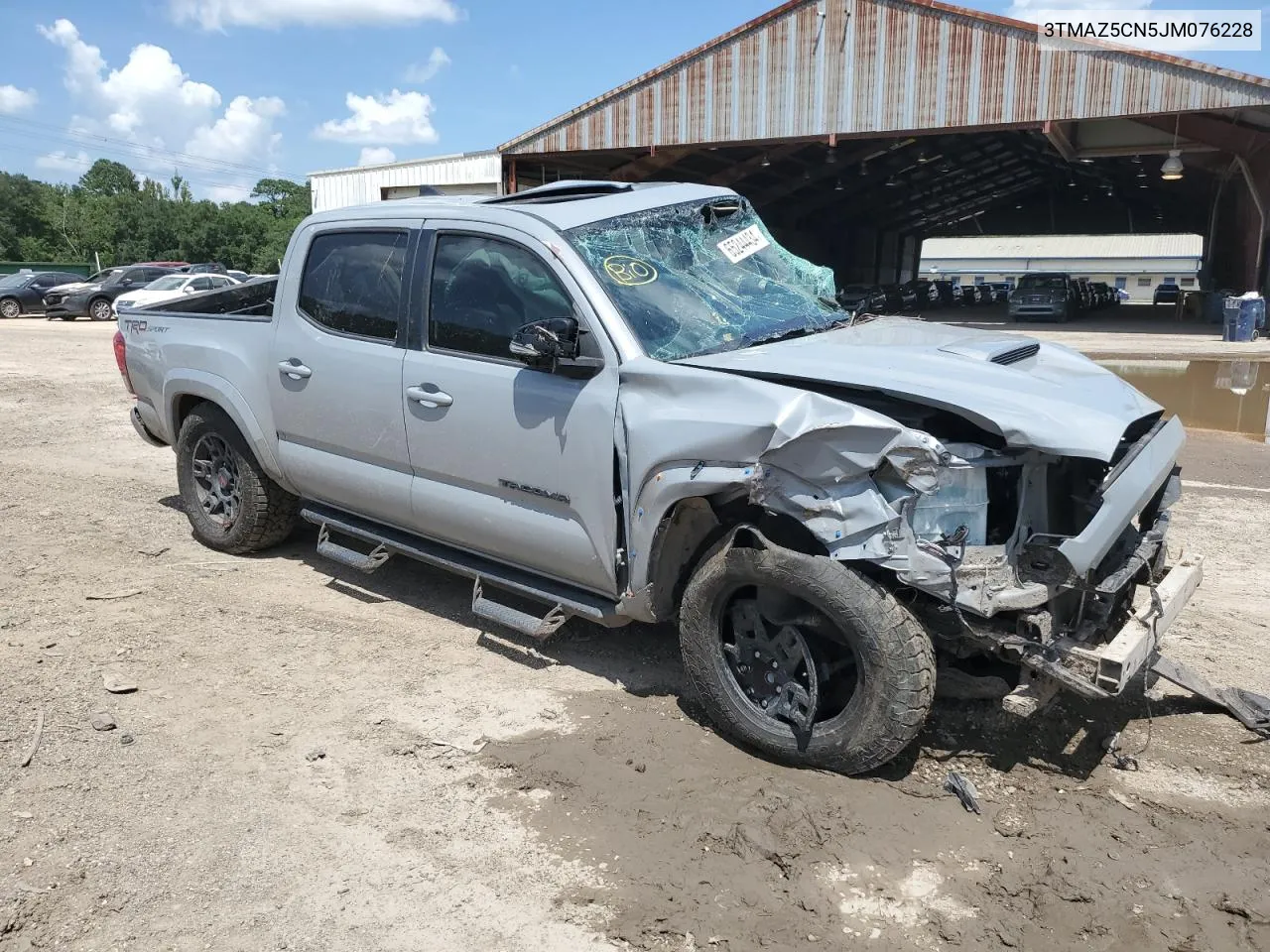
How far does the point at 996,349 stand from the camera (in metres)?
3.93

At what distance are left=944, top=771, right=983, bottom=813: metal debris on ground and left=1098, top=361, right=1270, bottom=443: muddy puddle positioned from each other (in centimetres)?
753

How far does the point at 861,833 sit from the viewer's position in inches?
126

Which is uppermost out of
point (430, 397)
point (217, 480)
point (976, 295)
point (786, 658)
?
point (976, 295)

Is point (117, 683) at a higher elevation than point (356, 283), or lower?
lower

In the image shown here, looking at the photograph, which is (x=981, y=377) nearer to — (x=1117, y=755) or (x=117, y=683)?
(x=1117, y=755)

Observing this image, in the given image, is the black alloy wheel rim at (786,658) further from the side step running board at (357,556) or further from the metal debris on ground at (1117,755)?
the side step running board at (357,556)

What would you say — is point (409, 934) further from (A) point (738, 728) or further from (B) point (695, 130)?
(B) point (695, 130)

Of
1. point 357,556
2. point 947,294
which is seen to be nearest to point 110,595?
point 357,556

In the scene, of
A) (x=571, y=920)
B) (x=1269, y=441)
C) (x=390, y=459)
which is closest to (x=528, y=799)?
(x=571, y=920)

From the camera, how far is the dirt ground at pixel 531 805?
9.22 feet

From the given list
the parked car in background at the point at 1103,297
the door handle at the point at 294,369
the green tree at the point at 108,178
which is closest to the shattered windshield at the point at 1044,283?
the parked car in background at the point at 1103,297

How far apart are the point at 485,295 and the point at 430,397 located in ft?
1.74

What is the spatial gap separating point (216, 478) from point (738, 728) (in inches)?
155

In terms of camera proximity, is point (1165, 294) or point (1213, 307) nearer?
point (1213, 307)
